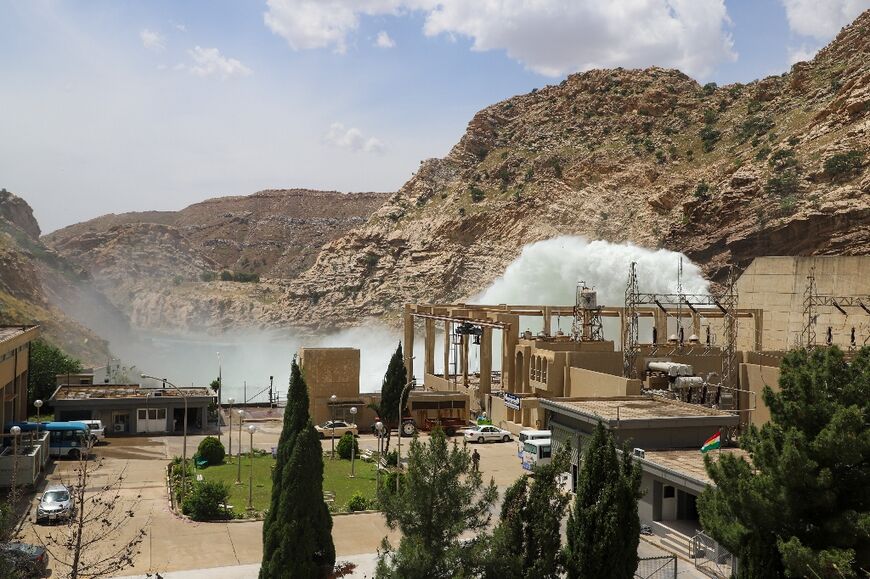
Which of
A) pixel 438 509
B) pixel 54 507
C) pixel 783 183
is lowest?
pixel 54 507

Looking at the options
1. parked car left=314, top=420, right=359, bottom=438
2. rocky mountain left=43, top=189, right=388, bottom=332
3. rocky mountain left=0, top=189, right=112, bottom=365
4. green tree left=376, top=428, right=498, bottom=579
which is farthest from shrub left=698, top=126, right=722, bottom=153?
green tree left=376, top=428, right=498, bottom=579

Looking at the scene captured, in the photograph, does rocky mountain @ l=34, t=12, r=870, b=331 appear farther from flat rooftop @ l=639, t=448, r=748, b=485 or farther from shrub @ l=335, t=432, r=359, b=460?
shrub @ l=335, t=432, r=359, b=460

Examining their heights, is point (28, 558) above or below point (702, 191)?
below

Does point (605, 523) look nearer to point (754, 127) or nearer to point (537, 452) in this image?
point (537, 452)

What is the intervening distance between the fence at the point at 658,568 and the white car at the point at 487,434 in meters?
17.0

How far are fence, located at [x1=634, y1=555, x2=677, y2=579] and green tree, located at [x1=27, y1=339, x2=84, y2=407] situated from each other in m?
32.5

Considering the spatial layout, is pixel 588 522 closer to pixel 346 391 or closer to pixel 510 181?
pixel 346 391

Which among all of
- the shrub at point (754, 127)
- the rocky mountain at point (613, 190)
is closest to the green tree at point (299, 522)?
the rocky mountain at point (613, 190)

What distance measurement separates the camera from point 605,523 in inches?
515

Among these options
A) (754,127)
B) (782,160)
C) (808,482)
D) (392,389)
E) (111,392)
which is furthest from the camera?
(754,127)

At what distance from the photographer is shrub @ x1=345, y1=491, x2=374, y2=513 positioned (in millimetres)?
23148

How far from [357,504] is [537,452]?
25.8 feet

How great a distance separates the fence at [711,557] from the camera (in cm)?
1786

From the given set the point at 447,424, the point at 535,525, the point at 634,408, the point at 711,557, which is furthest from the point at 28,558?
the point at 447,424
